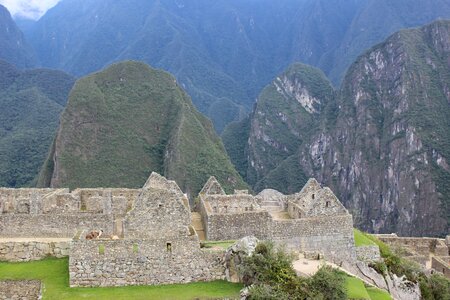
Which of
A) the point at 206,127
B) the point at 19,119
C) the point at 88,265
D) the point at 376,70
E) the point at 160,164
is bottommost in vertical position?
the point at 88,265

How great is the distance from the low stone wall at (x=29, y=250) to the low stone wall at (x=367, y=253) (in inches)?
473

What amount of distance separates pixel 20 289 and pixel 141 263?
3.54 m

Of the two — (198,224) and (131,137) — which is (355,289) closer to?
(198,224)

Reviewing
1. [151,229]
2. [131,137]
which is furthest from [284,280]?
[131,137]

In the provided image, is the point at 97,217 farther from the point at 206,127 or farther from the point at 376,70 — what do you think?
the point at 376,70

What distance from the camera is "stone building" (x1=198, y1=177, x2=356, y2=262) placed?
815 inches

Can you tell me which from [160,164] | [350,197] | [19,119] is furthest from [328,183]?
[19,119]

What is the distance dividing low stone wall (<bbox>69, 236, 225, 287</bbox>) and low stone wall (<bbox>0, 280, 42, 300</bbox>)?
1.03 meters

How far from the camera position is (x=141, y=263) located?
16.5 metres

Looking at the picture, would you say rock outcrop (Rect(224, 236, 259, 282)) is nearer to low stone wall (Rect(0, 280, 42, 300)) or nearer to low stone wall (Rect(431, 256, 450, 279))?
low stone wall (Rect(0, 280, 42, 300))

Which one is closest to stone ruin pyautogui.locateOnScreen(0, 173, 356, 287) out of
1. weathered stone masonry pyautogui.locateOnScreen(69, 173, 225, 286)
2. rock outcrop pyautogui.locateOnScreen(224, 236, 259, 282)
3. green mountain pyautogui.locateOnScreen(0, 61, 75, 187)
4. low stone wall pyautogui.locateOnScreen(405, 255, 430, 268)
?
weathered stone masonry pyautogui.locateOnScreen(69, 173, 225, 286)

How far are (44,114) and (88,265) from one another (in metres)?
168

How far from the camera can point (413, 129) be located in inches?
6590

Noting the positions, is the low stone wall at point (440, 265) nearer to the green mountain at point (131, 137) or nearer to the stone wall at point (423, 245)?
the stone wall at point (423, 245)
